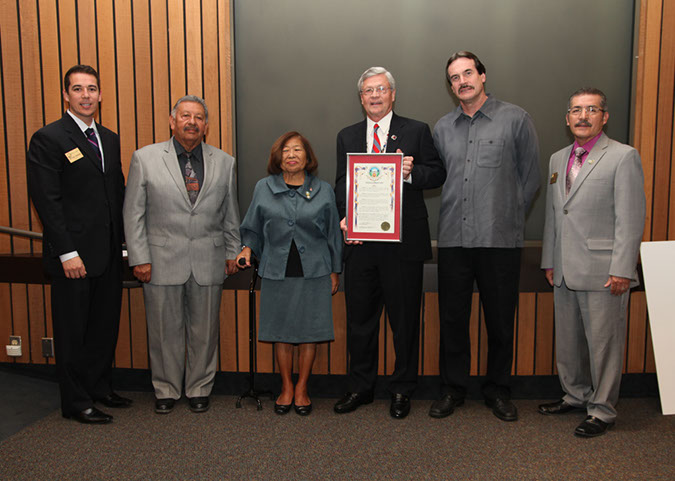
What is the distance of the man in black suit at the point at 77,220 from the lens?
8.98 feet

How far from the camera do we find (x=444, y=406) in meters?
2.96

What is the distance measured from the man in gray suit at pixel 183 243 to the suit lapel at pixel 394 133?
1.05 meters

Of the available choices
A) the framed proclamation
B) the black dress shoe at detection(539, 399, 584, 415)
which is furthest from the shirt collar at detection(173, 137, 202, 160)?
the black dress shoe at detection(539, 399, 584, 415)

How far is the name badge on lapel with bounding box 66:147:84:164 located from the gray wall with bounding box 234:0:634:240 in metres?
1.28

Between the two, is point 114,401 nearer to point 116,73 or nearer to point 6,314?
point 6,314

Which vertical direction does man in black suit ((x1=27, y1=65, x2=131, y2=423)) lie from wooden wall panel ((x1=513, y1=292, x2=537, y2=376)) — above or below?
above

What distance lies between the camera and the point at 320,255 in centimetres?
296

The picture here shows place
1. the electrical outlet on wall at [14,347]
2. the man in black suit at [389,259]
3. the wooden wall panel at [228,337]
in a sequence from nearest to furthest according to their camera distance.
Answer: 1. the man in black suit at [389,259]
2. the wooden wall panel at [228,337]
3. the electrical outlet on wall at [14,347]

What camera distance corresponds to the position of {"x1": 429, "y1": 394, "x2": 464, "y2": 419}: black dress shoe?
293 centimetres

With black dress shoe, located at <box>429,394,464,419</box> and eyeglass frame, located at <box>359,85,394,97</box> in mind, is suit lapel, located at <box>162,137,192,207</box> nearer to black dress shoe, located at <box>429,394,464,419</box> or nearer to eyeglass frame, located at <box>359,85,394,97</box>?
eyeglass frame, located at <box>359,85,394,97</box>

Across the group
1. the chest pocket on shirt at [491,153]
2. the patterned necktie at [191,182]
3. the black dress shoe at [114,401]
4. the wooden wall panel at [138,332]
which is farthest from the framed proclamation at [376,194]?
the black dress shoe at [114,401]

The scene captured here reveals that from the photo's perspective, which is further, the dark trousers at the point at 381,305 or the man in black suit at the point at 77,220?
the dark trousers at the point at 381,305

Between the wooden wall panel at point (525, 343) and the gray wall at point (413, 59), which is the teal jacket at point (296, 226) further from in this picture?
the wooden wall panel at point (525, 343)

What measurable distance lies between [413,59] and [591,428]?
2768 millimetres
